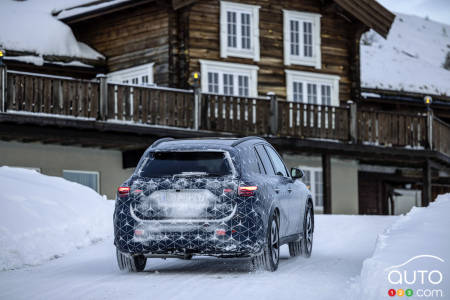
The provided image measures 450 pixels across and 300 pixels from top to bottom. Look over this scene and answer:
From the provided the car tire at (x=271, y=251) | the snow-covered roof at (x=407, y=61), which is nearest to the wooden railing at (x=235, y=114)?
the snow-covered roof at (x=407, y=61)

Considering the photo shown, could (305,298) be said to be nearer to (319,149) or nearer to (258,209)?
(258,209)

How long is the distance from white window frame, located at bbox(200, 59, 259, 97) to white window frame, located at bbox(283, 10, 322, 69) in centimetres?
140

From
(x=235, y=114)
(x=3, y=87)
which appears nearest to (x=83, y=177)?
(x=235, y=114)

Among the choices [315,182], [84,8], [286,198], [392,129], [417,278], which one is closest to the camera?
[417,278]

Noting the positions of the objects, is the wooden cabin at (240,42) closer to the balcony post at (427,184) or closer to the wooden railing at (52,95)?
the balcony post at (427,184)

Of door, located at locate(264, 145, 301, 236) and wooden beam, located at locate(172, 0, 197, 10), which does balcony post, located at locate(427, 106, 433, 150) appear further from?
door, located at locate(264, 145, 301, 236)

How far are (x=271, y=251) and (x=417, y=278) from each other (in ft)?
10.0

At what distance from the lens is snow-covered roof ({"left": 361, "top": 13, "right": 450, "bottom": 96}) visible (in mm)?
33875

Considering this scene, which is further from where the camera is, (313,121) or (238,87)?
(238,87)

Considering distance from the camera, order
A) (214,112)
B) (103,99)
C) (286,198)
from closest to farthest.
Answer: (286,198) → (103,99) → (214,112)

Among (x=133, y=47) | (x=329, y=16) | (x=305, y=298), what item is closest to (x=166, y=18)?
(x=133, y=47)

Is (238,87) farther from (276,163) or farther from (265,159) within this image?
(265,159)

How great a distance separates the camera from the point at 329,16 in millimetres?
29281

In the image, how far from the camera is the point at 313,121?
25641mm
